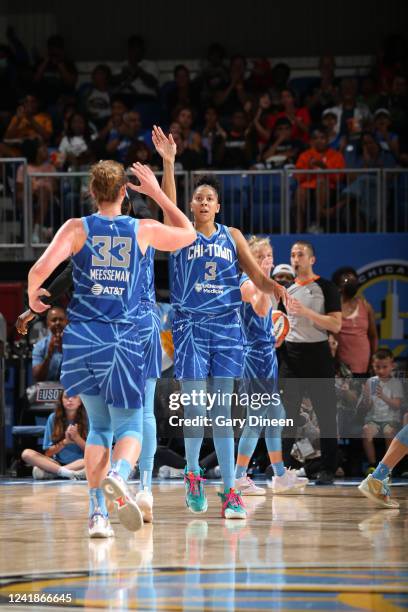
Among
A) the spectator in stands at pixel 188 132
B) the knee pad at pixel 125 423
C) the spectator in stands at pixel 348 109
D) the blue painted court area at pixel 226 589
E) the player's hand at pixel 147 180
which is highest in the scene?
the spectator in stands at pixel 348 109

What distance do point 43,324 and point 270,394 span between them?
11.7 ft

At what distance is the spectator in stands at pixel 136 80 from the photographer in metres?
14.9

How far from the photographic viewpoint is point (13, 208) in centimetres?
1230

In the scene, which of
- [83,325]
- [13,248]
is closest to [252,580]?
[83,325]

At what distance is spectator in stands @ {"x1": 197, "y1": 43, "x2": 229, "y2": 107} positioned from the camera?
14445mm

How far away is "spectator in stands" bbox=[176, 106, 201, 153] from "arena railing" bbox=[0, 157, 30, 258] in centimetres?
188

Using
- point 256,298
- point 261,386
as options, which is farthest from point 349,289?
point 256,298

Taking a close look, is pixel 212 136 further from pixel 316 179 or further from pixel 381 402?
pixel 381 402

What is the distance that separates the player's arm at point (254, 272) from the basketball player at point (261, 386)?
59.4 inches

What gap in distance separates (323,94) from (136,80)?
8.45 feet

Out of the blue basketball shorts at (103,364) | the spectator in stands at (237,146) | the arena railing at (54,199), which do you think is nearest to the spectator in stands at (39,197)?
the arena railing at (54,199)

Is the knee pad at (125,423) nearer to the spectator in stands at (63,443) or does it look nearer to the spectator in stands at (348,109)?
the spectator in stands at (63,443)

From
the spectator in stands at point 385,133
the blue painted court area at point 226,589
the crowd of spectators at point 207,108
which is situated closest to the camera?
the blue painted court area at point 226,589

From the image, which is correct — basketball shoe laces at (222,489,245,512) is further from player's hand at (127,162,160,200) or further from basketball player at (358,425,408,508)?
player's hand at (127,162,160,200)
